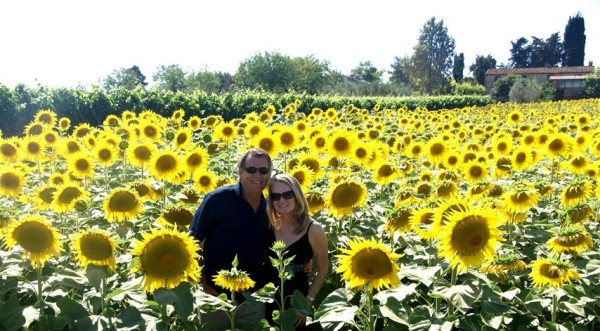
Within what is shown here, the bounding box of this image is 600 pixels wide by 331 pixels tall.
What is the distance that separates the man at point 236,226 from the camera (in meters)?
3.64

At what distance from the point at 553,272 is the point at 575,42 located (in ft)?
346

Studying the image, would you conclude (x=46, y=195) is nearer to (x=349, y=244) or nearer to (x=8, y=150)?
(x=8, y=150)

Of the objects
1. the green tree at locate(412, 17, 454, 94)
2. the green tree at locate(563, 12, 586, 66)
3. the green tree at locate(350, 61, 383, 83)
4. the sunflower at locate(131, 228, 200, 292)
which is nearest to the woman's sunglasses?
the sunflower at locate(131, 228, 200, 292)

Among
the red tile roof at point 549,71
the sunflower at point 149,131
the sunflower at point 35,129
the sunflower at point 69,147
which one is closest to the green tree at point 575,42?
the red tile roof at point 549,71

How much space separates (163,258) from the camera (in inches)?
96.0

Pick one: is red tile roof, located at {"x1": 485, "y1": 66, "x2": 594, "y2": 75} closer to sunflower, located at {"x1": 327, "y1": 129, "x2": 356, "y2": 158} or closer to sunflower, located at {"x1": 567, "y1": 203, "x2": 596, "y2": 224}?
sunflower, located at {"x1": 327, "y1": 129, "x2": 356, "y2": 158}

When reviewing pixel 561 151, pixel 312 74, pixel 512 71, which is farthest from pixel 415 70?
pixel 561 151

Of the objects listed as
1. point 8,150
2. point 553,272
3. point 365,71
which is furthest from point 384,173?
point 365,71

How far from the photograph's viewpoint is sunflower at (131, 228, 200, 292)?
243 centimetres

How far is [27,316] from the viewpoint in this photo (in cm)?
276

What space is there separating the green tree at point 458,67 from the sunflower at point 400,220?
96.2 metres

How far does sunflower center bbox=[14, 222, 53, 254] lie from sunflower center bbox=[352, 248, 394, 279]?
161 centimetres

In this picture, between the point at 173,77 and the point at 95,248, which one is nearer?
the point at 95,248

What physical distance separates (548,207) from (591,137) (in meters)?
2.75
